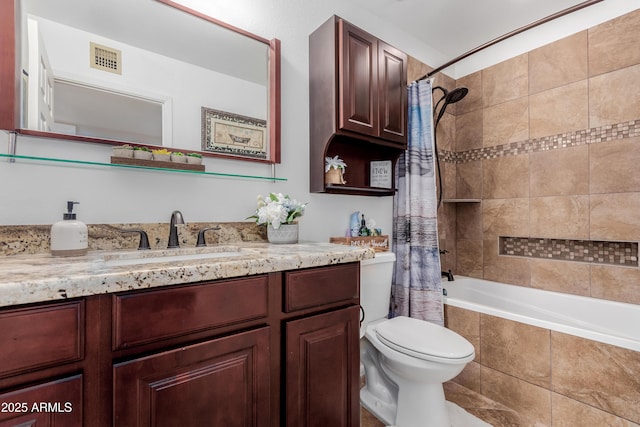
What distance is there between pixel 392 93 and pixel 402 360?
1.49 metres

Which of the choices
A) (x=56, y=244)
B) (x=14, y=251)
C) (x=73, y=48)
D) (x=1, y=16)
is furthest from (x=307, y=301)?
(x=1, y=16)

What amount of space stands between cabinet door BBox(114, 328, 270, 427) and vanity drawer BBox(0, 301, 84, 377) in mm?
119

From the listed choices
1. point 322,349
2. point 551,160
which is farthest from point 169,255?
point 551,160

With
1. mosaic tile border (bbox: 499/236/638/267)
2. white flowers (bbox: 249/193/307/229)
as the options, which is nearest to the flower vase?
white flowers (bbox: 249/193/307/229)

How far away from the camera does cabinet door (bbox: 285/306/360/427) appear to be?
975 millimetres

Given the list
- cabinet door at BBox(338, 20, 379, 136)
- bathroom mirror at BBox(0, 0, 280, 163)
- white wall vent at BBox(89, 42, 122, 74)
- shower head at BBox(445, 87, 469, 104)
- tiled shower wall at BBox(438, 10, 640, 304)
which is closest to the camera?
bathroom mirror at BBox(0, 0, 280, 163)

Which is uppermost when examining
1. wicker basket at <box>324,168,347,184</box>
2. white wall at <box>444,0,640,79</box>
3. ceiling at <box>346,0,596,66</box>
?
ceiling at <box>346,0,596,66</box>

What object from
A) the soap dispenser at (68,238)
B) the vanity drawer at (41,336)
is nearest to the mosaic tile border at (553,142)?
the soap dispenser at (68,238)

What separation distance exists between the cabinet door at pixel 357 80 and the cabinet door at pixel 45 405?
144cm

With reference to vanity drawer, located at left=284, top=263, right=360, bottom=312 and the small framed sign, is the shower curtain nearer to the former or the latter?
the small framed sign

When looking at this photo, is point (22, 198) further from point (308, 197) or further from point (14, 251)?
point (308, 197)

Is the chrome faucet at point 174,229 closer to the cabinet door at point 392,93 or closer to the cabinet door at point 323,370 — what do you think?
the cabinet door at point 323,370

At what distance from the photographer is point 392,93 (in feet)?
6.06

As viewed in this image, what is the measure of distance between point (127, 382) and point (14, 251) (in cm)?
70
